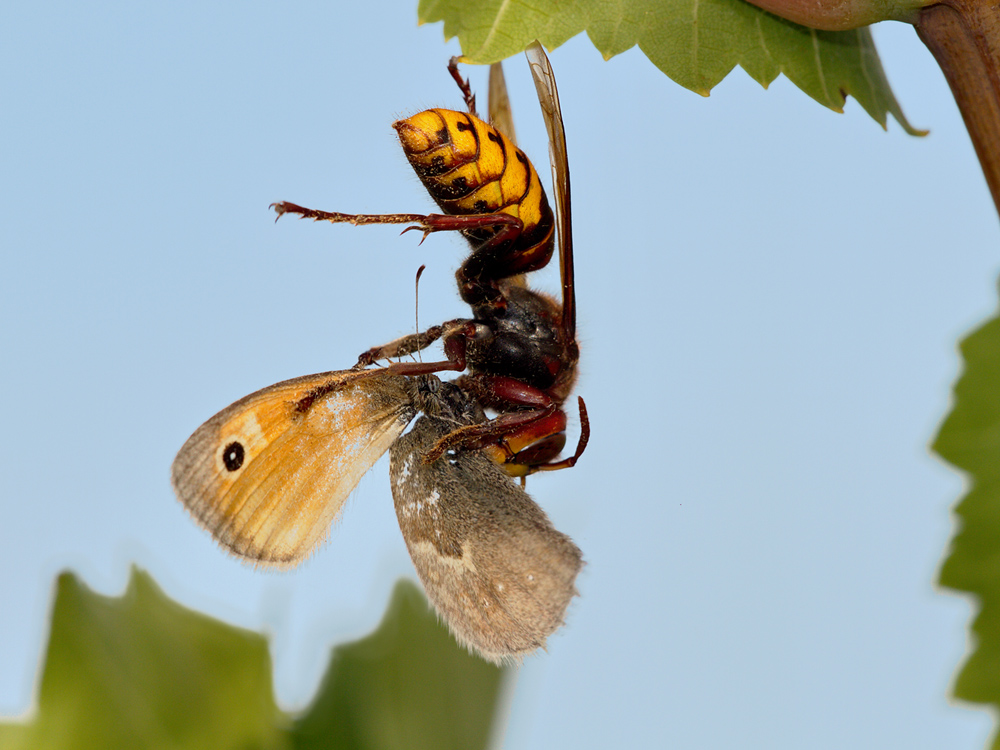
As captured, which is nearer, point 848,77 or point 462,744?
point 848,77

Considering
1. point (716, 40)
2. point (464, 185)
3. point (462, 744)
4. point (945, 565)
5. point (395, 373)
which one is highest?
point (716, 40)

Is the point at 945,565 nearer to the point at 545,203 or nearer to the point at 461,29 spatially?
the point at 545,203

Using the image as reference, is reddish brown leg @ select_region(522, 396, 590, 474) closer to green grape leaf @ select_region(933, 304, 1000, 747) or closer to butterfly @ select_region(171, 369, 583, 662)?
butterfly @ select_region(171, 369, 583, 662)

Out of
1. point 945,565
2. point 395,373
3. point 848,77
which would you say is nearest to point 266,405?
point 395,373

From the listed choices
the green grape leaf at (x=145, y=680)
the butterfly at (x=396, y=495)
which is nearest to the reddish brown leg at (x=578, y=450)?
the butterfly at (x=396, y=495)

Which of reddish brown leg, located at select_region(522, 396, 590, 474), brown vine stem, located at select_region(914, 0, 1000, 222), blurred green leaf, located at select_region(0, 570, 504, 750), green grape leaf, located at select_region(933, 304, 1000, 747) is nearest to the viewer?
brown vine stem, located at select_region(914, 0, 1000, 222)

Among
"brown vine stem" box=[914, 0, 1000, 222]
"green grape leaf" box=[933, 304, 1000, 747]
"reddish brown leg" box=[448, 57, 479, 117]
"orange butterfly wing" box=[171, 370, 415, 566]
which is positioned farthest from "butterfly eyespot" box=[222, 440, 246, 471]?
"green grape leaf" box=[933, 304, 1000, 747]
